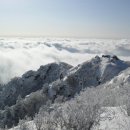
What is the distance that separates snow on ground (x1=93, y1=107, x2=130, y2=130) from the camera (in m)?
12.8

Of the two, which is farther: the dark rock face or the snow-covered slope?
the dark rock face

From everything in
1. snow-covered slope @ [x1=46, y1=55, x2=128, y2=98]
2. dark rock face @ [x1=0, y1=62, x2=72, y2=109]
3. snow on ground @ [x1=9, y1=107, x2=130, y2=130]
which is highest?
snow on ground @ [x1=9, y1=107, x2=130, y2=130]

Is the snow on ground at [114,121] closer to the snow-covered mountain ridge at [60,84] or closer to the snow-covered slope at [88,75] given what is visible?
the snow-covered mountain ridge at [60,84]

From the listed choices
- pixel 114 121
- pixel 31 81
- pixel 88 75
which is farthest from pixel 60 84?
pixel 114 121

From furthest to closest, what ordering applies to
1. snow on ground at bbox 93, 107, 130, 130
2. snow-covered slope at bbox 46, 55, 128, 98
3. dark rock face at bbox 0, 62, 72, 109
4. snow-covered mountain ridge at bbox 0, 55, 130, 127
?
dark rock face at bbox 0, 62, 72, 109 → snow-covered slope at bbox 46, 55, 128, 98 → snow-covered mountain ridge at bbox 0, 55, 130, 127 → snow on ground at bbox 93, 107, 130, 130

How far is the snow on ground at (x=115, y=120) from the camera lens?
1282cm

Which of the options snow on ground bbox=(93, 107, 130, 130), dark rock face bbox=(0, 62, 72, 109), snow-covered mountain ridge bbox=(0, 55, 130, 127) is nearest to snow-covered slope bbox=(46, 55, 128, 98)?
snow-covered mountain ridge bbox=(0, 55, 130, 127)

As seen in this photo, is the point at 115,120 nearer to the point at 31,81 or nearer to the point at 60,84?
the point at 60,84

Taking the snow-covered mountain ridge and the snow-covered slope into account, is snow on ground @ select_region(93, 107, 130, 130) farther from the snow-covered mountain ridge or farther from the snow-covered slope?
the snow-covered slope

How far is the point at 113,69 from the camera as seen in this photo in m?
113

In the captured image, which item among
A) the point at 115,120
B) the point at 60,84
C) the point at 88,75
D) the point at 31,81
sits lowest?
the point at 31,81

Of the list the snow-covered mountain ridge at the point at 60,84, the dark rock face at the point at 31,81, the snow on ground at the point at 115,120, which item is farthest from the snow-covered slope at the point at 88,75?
the snow on ground at the point at 115,120

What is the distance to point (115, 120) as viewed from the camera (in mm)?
13992

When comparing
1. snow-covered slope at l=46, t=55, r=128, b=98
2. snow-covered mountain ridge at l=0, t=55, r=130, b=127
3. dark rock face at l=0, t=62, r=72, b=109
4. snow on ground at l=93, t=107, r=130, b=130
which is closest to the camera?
snow on ground at l=93, t=107, r=130, b=130
